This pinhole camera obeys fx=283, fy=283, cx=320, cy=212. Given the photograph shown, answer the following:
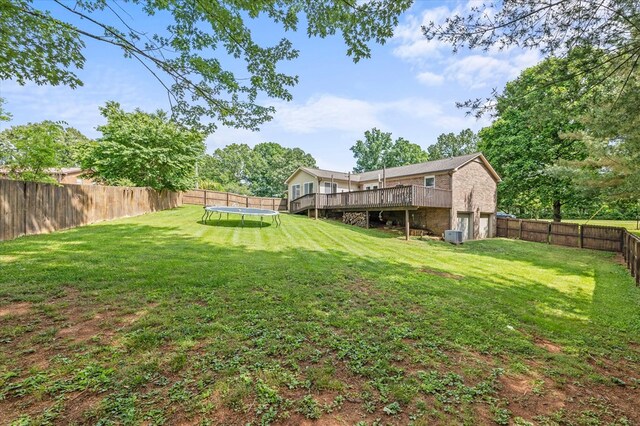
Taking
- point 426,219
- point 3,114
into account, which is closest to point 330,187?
point 426,219

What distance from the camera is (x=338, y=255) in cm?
898

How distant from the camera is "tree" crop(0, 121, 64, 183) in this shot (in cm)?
820

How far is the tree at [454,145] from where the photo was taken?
186ft

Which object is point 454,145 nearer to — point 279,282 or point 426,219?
point 426,219

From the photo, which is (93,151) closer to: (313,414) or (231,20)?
(231,20)

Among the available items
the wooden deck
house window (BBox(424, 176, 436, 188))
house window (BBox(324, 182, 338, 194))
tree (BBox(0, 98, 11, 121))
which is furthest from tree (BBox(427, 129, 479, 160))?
tree (BBox(0, 98, 11, 121))

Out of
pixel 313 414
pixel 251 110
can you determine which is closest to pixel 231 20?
pixel 251 110

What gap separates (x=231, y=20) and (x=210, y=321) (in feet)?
16.5

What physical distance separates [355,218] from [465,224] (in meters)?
7.24

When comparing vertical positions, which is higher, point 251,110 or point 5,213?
point 251,110

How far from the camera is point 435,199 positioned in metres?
16.6

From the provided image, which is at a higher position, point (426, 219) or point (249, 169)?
point (249, 169)

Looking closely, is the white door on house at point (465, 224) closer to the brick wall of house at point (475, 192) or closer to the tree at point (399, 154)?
the brick wall of house at point (475, 192)

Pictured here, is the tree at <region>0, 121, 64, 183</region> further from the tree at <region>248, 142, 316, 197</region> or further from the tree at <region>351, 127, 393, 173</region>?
the tree at <region>351, 127, 393, 173</region>
